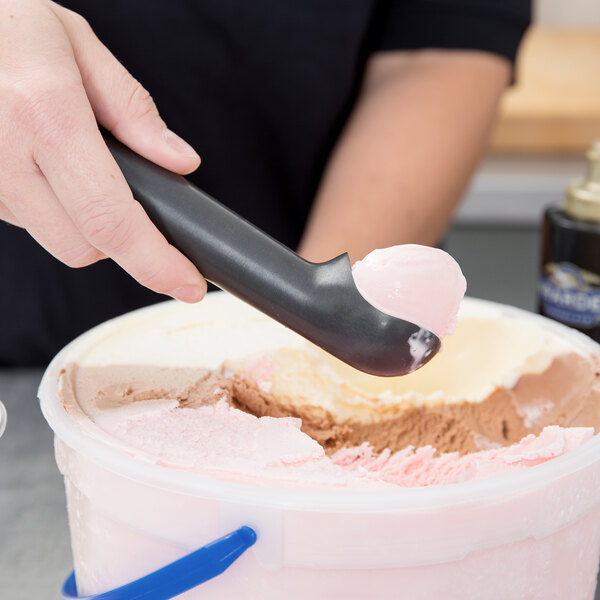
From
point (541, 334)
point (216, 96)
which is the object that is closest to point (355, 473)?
point (541, 334)

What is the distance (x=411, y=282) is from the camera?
0.36 metres

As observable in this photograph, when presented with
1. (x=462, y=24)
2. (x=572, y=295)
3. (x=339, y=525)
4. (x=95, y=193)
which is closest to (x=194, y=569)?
(x=339, y=525)

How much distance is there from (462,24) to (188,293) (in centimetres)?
52

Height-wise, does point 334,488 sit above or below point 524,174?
above

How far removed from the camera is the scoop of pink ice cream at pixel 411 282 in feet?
1.20

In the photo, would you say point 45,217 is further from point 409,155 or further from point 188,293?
point 409,155

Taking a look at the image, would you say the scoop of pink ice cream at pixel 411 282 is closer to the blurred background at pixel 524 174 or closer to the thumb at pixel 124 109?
the thumb at pixel 124 109

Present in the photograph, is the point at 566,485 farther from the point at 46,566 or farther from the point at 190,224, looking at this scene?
the point at 46,566

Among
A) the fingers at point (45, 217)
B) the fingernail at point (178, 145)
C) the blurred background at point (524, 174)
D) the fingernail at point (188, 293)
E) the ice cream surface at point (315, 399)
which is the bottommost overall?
the blurred background at point (524, 174)

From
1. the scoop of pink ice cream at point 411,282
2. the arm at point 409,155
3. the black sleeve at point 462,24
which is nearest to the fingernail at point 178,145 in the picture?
the scoop of pink ice cream at point 411,282

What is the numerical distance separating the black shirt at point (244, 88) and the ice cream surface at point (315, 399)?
0.31 meters

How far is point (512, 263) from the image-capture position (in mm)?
1385

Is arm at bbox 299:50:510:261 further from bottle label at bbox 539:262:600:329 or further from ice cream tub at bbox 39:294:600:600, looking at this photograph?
ice cream tub at bbox 39:294:600:600

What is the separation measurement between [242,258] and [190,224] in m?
0.03
